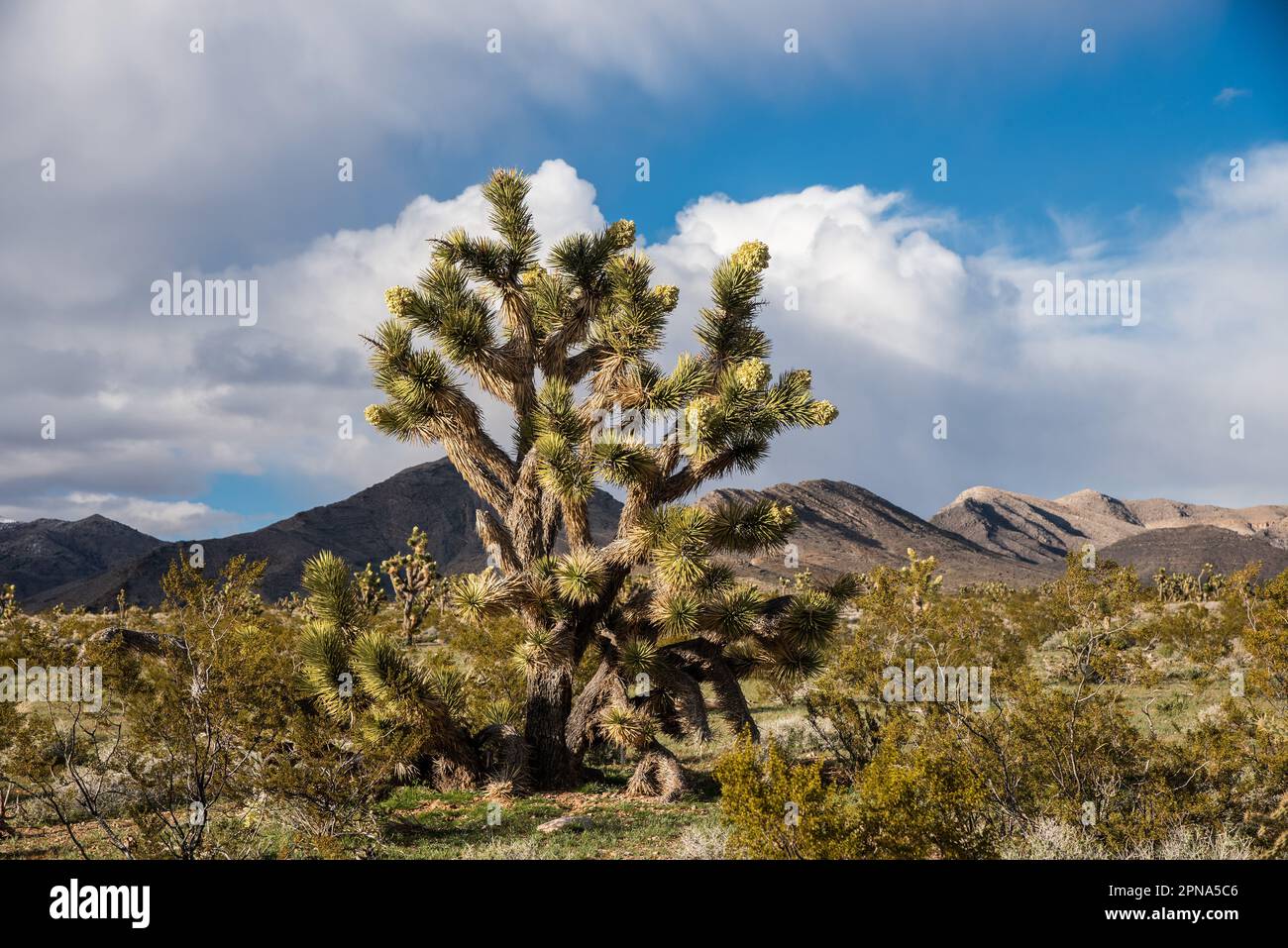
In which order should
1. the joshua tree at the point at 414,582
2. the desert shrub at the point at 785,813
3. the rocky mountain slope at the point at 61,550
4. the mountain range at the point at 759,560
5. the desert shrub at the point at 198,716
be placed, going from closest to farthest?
the desert shrub at the point at 785,813 < the desert shrub at the point at 198,716 < the joshua tree at the point at 414,582 < the mountain range at the point at 759,560 < the rocky mountain slope at the point at 61,550

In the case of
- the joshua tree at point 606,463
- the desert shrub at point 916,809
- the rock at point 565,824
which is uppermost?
the joshua tree at point 606,463

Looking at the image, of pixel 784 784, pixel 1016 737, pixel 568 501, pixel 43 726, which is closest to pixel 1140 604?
pixel 1016 737

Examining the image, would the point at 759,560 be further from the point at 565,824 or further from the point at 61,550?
the point at 61,550

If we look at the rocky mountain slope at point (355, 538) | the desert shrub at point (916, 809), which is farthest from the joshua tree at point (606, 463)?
the rocky mountain slope at point (355, 538)

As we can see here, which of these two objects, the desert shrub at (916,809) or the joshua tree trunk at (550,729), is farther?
the joshua tree trunk at (550,729)

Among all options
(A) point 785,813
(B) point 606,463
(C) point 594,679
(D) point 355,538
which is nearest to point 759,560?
(C) point 594,679

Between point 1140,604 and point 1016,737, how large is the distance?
2189 millimetres

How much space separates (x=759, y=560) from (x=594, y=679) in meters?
66.8

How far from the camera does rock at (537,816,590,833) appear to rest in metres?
8.70

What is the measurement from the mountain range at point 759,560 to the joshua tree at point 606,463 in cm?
7000

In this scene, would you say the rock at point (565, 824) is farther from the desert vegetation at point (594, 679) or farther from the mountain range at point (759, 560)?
the mountain range at point (759, 560)

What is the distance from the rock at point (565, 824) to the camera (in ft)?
28.6

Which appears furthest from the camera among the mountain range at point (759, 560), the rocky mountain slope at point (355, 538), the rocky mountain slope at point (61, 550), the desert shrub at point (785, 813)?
the rocky mountain slope at point (61, 550)
